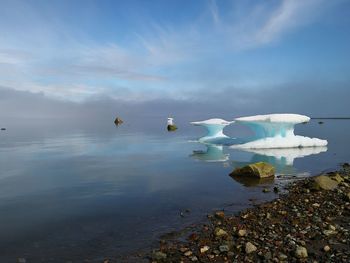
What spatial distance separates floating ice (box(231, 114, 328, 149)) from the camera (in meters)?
31.1

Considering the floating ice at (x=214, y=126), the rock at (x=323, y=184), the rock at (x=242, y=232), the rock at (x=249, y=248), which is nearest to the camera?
the rock at (x=249, y=248)

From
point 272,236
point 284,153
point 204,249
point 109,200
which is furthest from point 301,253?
point 284,153

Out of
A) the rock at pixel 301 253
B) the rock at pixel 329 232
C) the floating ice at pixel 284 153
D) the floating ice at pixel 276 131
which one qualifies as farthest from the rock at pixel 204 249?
the floating ice at pixel 276 131

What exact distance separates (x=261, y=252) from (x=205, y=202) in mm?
5432

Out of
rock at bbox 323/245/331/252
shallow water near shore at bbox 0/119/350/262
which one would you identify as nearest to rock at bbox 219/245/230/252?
shallow water near shore at bbox 0/119/350/262

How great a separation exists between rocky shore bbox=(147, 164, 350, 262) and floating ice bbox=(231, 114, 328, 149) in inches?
781

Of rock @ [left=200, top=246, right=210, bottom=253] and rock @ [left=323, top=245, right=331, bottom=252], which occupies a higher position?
rock @ [left=323, top=245, right=331, bottom=252]

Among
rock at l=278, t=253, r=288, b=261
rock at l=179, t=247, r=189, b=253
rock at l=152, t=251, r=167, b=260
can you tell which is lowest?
rock at l=152, t=251, r=167, b=260

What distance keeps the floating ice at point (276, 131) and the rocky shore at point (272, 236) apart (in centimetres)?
1983

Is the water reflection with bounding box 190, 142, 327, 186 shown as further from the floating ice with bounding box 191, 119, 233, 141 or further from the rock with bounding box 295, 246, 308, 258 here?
the floating ice with bounding box 191, 119, 233, 141

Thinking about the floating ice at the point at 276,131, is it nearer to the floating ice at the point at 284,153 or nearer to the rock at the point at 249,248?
the floating ice at the point at 284,153

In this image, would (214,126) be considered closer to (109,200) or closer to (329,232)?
(109,200)

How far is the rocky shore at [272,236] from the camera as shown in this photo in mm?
7289

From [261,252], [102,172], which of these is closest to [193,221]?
[261,252]
